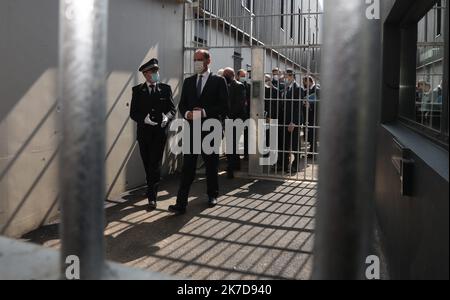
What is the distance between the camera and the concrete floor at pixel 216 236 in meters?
3.96

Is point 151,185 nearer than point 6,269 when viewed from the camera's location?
No

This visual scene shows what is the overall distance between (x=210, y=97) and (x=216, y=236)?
1.79 meters

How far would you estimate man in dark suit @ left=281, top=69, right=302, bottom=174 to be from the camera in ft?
26.4

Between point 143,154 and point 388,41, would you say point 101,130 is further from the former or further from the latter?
point 143,154

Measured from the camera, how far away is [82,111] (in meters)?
0.95

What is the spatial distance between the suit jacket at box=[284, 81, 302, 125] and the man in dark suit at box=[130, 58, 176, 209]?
2.92 m

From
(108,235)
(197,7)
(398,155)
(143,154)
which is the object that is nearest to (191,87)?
(143,154)

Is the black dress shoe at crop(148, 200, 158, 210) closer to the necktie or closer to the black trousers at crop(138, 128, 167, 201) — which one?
the black trousers at crop(138, 128, 167, 201)

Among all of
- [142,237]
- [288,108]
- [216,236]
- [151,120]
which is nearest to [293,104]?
[288,108]

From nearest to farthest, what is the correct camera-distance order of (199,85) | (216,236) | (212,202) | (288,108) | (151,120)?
(216,236)
(199,85)
(151,120)
(212,202)
(288,108)

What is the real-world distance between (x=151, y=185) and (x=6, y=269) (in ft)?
15.5

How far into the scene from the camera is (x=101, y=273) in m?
1.03

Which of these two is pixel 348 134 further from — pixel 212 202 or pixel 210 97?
pixel 212 202

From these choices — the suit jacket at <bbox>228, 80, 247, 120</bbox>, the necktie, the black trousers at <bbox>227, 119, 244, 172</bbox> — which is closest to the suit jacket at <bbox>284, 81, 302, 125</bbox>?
the suit jacket at <bbox>228, 80, 247, 120</bbox>
